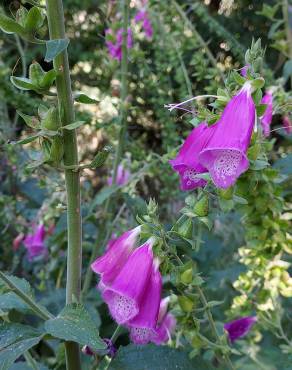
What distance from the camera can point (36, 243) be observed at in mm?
1249

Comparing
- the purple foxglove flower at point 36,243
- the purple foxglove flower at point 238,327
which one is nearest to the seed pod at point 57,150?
the purple foxglove flower at point 238,327

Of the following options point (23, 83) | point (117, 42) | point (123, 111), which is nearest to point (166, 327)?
point (23, 83)

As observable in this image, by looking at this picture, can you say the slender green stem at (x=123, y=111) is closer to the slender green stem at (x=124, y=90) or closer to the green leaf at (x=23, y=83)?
the slender green stem at (x=124, y=90)

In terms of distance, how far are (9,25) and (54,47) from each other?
0.05 m

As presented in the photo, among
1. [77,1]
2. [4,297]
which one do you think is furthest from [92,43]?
[4,297]

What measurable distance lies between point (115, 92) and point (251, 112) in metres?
0.76

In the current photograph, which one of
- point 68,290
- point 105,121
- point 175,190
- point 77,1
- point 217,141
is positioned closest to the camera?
point 217,141

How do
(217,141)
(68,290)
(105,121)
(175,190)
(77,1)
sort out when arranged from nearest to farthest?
1. (217,141)
2. (68,290)
3. (105,121)
4. (175,190)
5. (77,1)

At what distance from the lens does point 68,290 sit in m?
0.52

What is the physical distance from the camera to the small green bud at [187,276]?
18.7 inches

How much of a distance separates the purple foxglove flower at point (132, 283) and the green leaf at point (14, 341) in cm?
8

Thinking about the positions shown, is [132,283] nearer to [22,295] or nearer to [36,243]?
[22,295]

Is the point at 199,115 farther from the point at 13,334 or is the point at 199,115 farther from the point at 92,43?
the point at 92,43

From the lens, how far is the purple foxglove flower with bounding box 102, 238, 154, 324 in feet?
1.46
